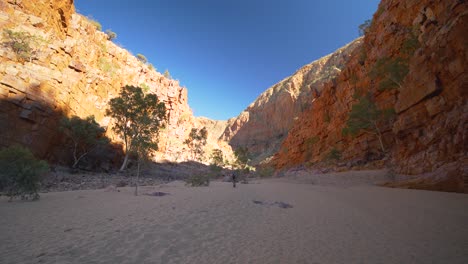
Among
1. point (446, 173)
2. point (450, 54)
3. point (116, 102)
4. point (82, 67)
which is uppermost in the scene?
point (82, 67)

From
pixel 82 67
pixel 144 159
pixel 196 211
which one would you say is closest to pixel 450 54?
pixel 196 211

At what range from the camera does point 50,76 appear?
20.8 metres

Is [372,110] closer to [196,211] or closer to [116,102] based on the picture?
[196,211]

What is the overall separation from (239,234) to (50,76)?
27302 mm

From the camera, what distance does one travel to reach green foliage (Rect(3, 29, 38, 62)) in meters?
18.9

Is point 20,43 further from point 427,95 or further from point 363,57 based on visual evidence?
point 363,57

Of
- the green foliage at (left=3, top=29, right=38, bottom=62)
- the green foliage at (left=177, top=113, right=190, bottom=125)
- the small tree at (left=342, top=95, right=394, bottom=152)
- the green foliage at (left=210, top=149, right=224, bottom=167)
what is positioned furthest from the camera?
the green foliage at (left=177, top=113, right=190, bottom=125)

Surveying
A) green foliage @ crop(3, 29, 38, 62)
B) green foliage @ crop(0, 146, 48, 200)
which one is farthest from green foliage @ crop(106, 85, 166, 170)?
green foliage @ crop(0, 146, 48, 200)

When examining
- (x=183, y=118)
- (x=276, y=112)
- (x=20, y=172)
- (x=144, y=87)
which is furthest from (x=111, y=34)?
(x=276, y=112)

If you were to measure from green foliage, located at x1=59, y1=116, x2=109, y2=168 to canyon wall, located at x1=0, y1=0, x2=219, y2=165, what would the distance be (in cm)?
101

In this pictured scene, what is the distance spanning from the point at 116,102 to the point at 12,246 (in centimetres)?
2682

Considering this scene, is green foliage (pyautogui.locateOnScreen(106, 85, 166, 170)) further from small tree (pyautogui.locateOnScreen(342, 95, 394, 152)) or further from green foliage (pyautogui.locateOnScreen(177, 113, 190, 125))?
green foliage (pyautogui.locateOnScreen(177, 113, 190, 125))

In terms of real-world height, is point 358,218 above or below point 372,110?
below

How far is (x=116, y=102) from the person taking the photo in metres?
26.3
